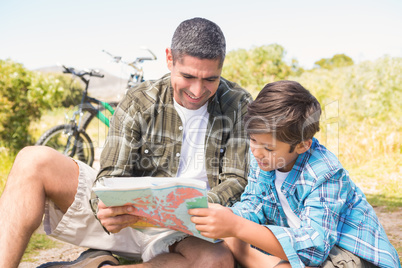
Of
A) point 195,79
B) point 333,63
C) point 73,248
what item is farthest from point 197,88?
point 333,63

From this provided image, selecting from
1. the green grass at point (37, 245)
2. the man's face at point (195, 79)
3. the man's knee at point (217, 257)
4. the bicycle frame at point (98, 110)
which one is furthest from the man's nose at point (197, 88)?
the bicycle frame at point (98, 110)

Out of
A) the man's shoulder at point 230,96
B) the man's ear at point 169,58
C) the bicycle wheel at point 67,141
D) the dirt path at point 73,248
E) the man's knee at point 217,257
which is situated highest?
the man's ear at point 169,58

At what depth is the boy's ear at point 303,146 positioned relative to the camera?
5.37ft

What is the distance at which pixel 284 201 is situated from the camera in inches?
69.5

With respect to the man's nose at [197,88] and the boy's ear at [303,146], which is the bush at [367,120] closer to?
the boy's ear at [303,146]

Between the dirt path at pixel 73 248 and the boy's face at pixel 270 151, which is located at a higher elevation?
the boy's face at pixel 270 151

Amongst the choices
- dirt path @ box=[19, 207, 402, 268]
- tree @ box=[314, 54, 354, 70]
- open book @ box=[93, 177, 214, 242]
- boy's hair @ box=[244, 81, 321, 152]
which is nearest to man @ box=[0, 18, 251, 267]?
open book @ box=[93, 177, 214, 242]

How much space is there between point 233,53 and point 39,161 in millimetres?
9035

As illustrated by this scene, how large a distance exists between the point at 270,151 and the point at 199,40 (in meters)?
0.70

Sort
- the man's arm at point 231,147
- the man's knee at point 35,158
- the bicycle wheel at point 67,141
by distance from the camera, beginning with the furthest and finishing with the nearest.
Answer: the bicycle wheel at point 67,141 < the man's arm at point 231,147 < the man's knee at point 35,158

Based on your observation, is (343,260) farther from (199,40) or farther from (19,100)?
(19,100)

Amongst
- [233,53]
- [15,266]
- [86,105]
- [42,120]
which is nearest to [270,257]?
[15,266]

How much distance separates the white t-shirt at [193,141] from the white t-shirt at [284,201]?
47 cm

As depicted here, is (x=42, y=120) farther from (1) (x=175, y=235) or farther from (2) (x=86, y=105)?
(1) (x=175, y=235)
